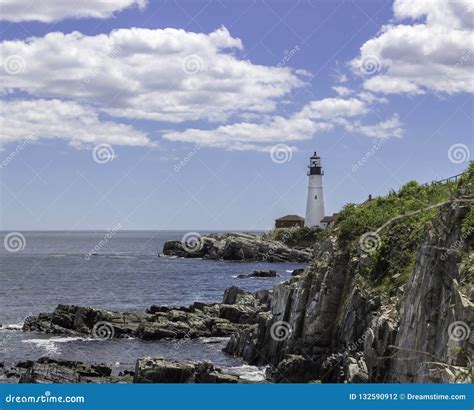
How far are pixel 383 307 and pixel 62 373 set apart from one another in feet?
58.9

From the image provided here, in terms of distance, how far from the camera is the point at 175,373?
34312mm

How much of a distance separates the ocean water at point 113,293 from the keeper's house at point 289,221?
34.9 m

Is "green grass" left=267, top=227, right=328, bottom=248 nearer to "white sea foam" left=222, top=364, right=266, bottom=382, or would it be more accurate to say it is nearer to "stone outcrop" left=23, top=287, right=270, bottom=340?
"stone outcrop" left=23, top=287, right=270, bottom=340

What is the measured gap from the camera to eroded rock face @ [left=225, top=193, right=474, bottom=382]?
22.3 metres

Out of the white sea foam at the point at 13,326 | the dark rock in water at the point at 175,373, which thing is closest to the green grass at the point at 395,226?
the dark rock in water at the point at 175,373

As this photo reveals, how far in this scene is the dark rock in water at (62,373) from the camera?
36125mm

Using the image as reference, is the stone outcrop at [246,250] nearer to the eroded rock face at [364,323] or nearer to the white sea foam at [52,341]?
the white sea foam at [52,341]

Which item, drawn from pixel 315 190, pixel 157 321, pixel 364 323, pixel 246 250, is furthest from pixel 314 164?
pixel 364 323

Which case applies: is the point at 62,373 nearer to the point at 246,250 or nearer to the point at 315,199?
the point at 315,199

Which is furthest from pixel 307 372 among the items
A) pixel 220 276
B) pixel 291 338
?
pixel 220 276

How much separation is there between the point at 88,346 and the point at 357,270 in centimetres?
2432

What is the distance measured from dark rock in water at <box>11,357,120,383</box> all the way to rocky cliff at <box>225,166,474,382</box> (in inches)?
381

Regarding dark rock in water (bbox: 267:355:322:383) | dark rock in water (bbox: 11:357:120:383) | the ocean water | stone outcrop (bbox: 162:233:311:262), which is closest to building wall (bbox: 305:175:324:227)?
stone outcrop (bbox: 162:233:311:262)

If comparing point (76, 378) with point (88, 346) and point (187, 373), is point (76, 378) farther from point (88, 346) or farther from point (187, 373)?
point (88, 346)
